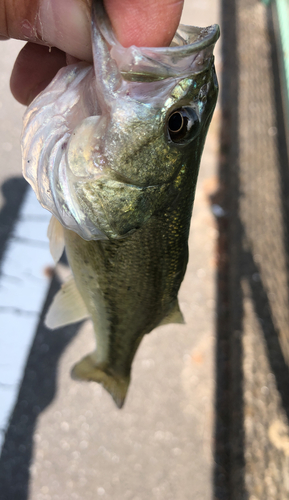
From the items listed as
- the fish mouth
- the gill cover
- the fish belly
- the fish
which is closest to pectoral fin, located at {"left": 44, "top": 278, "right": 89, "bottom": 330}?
the fish belly

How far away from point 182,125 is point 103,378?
3.64 ft

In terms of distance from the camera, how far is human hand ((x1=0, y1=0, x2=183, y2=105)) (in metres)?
0.73

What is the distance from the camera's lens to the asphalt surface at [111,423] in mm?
1962

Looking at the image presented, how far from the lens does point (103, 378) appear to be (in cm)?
151

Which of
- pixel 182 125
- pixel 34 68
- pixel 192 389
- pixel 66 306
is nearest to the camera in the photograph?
pixel 182 125

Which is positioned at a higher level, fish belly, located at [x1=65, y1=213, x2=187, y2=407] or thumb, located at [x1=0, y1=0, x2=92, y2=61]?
thumb, located at [x1=0, y1=0, x2=92, y2=61]

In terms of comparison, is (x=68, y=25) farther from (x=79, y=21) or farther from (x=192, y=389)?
(x=192, y=389)

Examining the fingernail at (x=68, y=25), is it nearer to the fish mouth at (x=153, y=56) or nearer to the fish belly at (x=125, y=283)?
the fish mouth at (x=153, y=56)

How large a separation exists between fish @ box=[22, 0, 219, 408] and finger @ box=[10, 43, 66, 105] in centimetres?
49

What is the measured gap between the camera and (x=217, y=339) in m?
2.56

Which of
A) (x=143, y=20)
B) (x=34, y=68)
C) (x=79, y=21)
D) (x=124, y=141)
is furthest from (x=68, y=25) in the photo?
(x=34, y=68)

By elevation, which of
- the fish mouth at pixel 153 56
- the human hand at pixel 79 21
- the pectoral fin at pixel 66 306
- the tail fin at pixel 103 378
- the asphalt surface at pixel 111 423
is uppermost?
the human hand at pixel 79 21

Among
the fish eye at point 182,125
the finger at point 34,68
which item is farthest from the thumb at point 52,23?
the finger at point 34,68

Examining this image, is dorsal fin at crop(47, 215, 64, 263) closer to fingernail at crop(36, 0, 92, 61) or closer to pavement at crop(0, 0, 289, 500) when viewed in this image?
fingernail at crop(36, 0, 92, 61)
